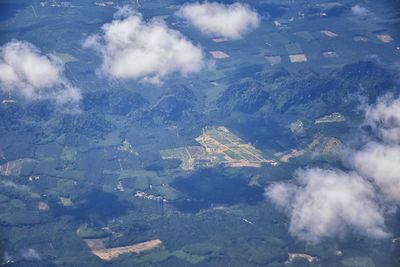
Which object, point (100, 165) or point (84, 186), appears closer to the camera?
point (84, 186)

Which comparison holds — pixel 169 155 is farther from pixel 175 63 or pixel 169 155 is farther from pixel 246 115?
pixel 175 63

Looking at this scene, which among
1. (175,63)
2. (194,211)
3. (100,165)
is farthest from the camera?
(175,63)

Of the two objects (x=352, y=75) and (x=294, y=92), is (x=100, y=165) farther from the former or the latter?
(x=352, y=75)

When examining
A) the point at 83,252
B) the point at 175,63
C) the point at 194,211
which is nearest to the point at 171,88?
the point at 175,63

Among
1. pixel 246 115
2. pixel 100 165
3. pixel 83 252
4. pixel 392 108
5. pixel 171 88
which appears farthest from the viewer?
pixel 171 88

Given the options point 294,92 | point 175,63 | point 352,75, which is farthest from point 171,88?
point 352,75

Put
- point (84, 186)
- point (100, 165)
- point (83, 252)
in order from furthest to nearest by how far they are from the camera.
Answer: point (100, 165) → point (84, 186) → point (83, 252)
